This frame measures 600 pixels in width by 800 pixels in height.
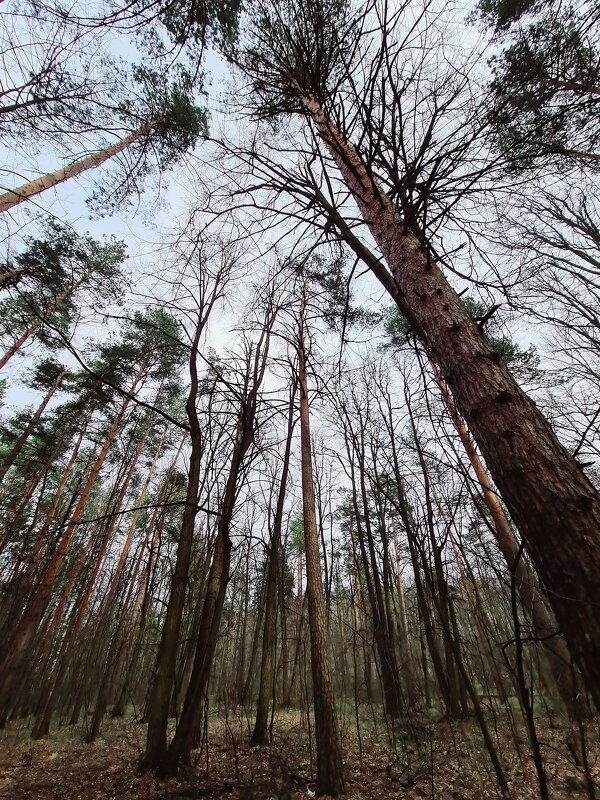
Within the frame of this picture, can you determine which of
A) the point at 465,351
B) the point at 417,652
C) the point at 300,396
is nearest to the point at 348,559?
the point at 417,652

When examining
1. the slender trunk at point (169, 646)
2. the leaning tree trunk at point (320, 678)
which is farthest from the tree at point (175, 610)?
the leaning tree trunk at point (320, 678)

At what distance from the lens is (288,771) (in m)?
4.44

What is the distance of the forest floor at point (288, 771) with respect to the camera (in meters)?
3.94

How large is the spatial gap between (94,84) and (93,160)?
3878mm

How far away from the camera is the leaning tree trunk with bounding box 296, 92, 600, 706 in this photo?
1.04 m

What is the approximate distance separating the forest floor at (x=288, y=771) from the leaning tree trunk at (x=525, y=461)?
134 inches

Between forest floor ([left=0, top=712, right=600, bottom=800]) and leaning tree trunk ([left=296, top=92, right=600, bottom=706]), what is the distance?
3.41 metres

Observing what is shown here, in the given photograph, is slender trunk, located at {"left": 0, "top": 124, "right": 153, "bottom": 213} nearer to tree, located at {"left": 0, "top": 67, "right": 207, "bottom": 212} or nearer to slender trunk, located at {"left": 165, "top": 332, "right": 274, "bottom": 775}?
tree, located at {"left": 0, "top": 67, "right": 207, "bottom": 212}

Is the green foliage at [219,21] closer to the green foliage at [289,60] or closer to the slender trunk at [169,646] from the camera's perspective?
the green foliage at [289,60]

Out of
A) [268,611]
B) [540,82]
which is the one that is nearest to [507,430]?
[540,82]

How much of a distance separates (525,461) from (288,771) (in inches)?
224

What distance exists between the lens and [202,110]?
6.25 m

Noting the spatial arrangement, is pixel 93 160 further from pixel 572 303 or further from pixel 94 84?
pixel 572 303

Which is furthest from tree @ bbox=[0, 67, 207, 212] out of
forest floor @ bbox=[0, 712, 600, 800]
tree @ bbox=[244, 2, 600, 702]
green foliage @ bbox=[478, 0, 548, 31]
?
forest floor @ bbox=[0, 712, 600, 800]
